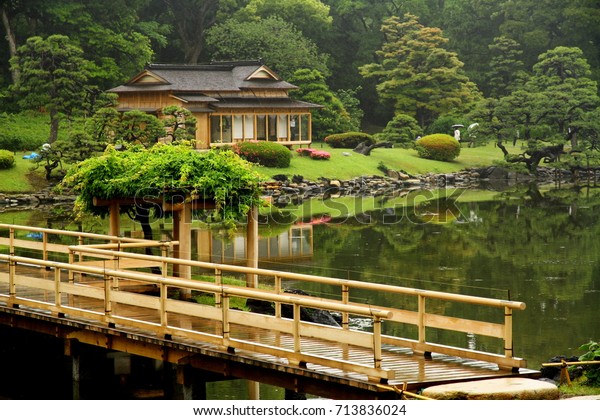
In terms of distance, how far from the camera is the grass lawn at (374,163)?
60.3 meters

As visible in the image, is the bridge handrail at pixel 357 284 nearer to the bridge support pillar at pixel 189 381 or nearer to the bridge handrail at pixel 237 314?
the bridge handrail at pixel 237 314

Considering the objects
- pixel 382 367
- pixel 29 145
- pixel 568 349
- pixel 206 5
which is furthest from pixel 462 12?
pixel 382 367

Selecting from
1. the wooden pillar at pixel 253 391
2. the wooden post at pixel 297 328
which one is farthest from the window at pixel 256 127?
the wooden post at pixel 297 328

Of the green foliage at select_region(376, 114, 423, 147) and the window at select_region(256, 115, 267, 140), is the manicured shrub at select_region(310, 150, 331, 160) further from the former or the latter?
the green foliage at select_region(376, 114, 423, 147)

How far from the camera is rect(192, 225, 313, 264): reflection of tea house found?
31844 mm

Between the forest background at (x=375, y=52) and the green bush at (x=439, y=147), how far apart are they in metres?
1.89

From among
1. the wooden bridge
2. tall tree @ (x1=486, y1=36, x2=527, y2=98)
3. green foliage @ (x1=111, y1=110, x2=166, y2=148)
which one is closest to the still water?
the wooden bridge

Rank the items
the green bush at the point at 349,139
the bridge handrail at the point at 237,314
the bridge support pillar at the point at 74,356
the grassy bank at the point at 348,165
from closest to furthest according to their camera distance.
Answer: the bridge handrail at the point at 237,314
the bridge support pillar at the point at 74,356
the grassy bank at the point at 348,165
the green bush at the point at 349,139

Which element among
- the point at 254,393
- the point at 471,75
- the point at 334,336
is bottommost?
the point at 254,393

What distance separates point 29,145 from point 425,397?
48.5 meters

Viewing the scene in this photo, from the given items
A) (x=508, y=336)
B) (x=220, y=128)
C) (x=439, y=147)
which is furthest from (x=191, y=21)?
(x=508, y=336)

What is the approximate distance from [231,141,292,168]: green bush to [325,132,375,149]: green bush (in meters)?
8.82
